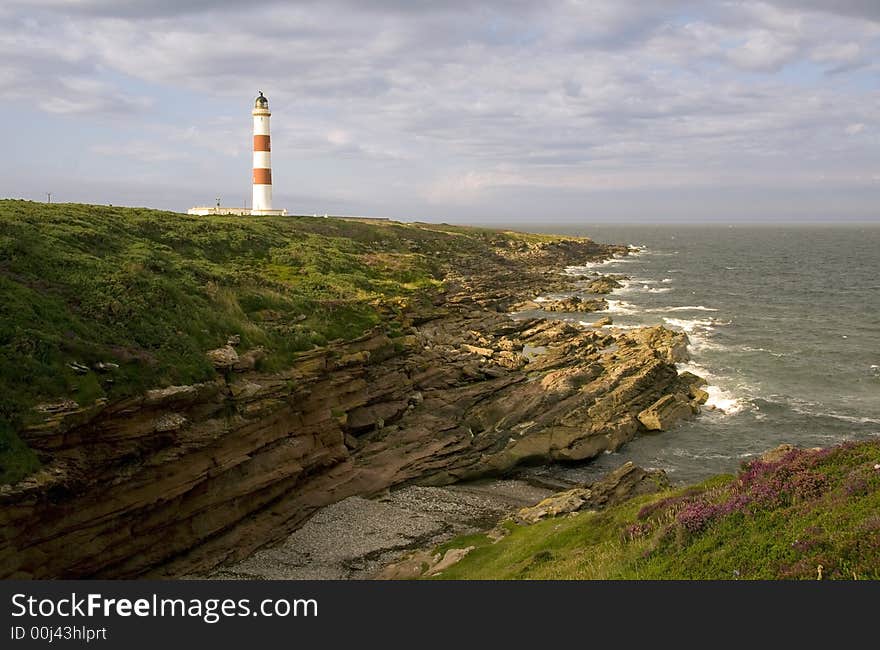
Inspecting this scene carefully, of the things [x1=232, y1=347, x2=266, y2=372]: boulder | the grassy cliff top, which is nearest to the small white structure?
the grassy cliff top

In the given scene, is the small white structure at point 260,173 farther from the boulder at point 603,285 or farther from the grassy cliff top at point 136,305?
the boulder at point 603,285

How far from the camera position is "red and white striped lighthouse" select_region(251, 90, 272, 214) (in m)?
77.4

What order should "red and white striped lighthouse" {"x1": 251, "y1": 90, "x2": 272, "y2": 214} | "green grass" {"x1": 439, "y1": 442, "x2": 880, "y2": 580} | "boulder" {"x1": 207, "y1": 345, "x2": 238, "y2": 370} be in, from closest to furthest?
"green grass" {"x1": 439, "y1": 442, "x2": 880, "y2": 580} < "boulder" {"x1": 207, "y1": 345, "x2": 238, "y2": 370} < "red and white striped lighthouse" {"x1": 251, "y1": 90, "x2": 272, "y2": 214}

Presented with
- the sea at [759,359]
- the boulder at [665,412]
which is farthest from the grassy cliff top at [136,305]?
the sea at [759,359]

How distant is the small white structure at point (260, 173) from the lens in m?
77.5

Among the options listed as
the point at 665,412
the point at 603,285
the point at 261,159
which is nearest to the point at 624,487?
the point at 665,412

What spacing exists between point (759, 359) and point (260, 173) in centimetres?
6290

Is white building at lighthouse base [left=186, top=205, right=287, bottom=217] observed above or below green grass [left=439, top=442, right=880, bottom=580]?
above

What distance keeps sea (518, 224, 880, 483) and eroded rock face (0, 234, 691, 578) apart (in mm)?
3422

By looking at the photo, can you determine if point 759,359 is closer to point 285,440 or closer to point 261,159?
point 285,440

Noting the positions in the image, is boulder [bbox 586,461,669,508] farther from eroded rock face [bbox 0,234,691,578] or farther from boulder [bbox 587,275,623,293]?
boulder [bbox 587,275,623,293]

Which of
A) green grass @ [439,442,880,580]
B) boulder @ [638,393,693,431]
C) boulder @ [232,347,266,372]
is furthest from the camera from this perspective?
boulder @ [638,393,693,431]

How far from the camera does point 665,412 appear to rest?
39031mm

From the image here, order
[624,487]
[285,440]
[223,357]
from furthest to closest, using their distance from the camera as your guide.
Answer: [285,440] < [624,487] < [223,357]
